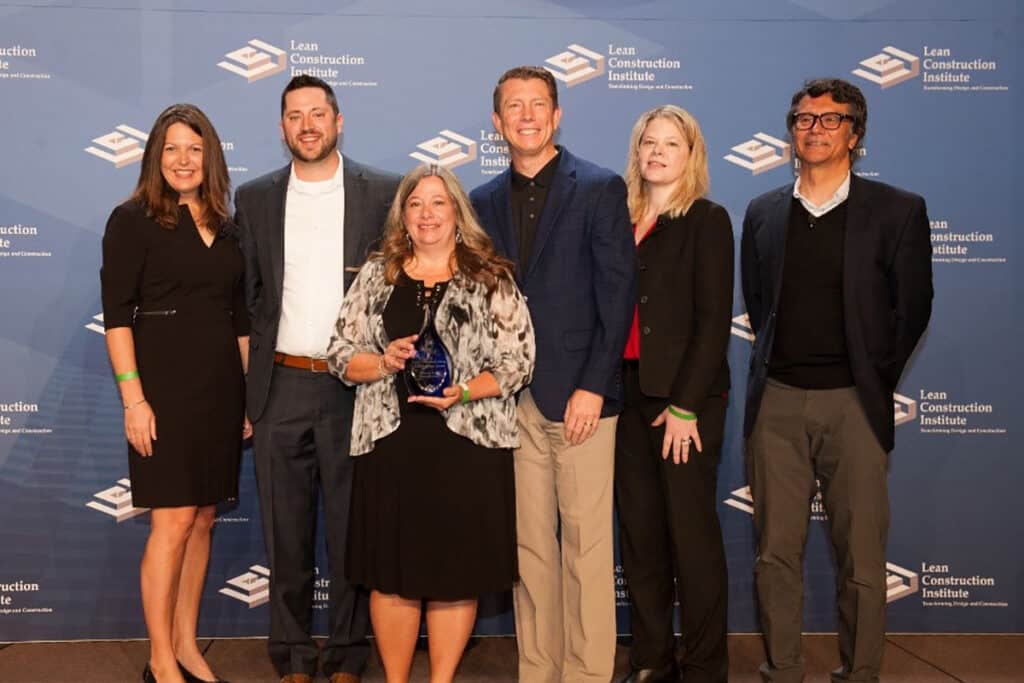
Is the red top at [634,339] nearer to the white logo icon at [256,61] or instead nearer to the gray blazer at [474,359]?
the gray blazer at [474,359]

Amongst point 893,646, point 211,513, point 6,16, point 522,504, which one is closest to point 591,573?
point 522,504

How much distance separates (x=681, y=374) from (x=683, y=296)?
255 mm

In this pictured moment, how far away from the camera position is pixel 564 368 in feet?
10.1

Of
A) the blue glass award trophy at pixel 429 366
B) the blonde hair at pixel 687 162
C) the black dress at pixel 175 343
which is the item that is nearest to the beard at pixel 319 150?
the black dress at pixel 175 343

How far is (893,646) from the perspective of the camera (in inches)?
157

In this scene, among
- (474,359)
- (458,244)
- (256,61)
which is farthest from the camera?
(256,61)

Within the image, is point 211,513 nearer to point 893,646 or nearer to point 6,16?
point 6,16

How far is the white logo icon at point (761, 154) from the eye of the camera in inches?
161

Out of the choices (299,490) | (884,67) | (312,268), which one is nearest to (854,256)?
(884,67)

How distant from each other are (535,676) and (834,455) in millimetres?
1208

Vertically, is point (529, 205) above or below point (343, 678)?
above

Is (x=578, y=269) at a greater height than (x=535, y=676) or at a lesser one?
greater

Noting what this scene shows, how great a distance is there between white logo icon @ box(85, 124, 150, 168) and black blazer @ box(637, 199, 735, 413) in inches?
85.4

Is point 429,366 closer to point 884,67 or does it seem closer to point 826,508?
point 826,508
